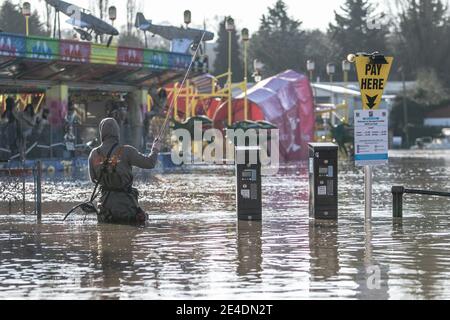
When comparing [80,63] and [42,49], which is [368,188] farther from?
[80,63]

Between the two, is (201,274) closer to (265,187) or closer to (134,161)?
(134,161)

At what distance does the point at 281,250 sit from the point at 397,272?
2.27m

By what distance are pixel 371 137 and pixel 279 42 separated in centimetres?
9949

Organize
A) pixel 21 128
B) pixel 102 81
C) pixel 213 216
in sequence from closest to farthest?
pixel 213 216, pixel 21 128, pixel 102 81

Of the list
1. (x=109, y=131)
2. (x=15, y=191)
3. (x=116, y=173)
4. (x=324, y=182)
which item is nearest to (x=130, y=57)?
(x=15, y=191)

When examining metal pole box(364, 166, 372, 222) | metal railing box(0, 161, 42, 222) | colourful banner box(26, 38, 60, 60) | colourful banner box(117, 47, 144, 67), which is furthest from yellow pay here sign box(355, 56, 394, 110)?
colourful banner box(117, 47, 144, 67)

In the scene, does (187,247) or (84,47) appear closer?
(187,247)

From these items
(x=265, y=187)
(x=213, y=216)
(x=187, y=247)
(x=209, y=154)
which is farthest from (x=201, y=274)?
(x=209, y=154)

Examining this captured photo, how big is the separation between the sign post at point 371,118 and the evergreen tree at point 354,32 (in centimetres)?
9049

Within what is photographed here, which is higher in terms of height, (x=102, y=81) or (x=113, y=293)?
(x=102, y=81)

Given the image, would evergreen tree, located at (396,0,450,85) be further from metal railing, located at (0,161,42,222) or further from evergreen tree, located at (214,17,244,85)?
metal railing, located at (0,161,42,222)

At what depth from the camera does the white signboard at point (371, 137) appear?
1697cm

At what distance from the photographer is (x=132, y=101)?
148 ft

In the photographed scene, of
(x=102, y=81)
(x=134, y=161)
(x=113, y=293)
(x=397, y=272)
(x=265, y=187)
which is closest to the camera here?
(x=113, y=293)
